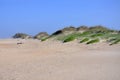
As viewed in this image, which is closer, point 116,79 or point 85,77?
point 116,79

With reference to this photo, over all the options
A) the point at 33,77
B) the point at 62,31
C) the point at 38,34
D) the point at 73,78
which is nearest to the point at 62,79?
the point at 73,78

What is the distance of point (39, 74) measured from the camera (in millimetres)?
9125

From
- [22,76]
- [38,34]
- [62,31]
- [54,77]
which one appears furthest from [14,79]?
[38,34]

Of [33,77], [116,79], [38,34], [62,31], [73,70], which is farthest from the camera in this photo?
[38,34]

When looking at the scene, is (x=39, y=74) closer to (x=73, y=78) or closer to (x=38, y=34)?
(x=73, y=78)

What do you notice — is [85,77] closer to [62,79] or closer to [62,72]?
[62,79]

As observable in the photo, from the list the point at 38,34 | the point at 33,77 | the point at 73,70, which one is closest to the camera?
the point at 33,77

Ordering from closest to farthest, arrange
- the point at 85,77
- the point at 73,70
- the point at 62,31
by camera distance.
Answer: the point at 85,77, the point at 73,70, the point at 62,31

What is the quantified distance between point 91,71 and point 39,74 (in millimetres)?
1396

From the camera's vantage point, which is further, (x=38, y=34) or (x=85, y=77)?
(x=38, y=34)

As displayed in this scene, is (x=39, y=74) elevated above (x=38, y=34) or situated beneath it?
situated beneath

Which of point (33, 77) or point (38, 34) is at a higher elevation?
point (38, 34)

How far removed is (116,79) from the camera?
301 inches

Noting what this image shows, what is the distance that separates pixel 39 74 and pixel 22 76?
47 centimetres
